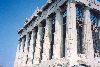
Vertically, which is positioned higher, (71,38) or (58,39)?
(58,39)

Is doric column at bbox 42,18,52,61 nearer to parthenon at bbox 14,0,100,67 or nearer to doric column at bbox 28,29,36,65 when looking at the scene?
parthenon at bbox 14,0,100,67

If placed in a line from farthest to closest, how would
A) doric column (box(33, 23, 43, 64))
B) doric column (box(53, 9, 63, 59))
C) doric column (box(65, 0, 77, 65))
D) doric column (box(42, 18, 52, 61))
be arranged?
doric column (box(33, 23, 43, 64)) < doric column (box(42, 18, 52, 61)) < doric column (box(53, 9, 63, 59)) < doric column (box(65, 0, 77, 65))

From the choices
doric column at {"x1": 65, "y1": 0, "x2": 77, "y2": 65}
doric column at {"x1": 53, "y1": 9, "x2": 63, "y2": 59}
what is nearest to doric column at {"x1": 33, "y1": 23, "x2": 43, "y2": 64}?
doric column at {"x1": 53, "y1": 9, "x2": 63, "y2": 59}

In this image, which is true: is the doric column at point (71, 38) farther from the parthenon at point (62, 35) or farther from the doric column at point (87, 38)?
the doric column at point (87, 38)

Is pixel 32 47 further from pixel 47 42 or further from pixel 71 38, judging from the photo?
pixel 71 38

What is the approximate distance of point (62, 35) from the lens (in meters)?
20.3

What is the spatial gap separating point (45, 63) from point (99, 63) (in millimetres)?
6022

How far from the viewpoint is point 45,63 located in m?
20.7

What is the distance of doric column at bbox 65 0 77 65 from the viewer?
55.5ft

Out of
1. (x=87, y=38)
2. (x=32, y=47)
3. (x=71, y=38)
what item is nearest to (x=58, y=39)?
(x=71, y=38)

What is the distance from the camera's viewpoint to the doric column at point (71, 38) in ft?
55.5

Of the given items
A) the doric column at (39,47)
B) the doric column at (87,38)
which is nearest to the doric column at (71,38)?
the doric column at (87,38)

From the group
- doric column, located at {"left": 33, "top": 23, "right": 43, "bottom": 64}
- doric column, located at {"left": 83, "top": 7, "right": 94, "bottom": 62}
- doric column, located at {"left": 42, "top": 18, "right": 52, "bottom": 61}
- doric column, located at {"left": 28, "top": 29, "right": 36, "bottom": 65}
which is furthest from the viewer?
doric column, located at {"left": 28, "top": 29, "right": 36, "bottom": 65}

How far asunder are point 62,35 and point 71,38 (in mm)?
2817
